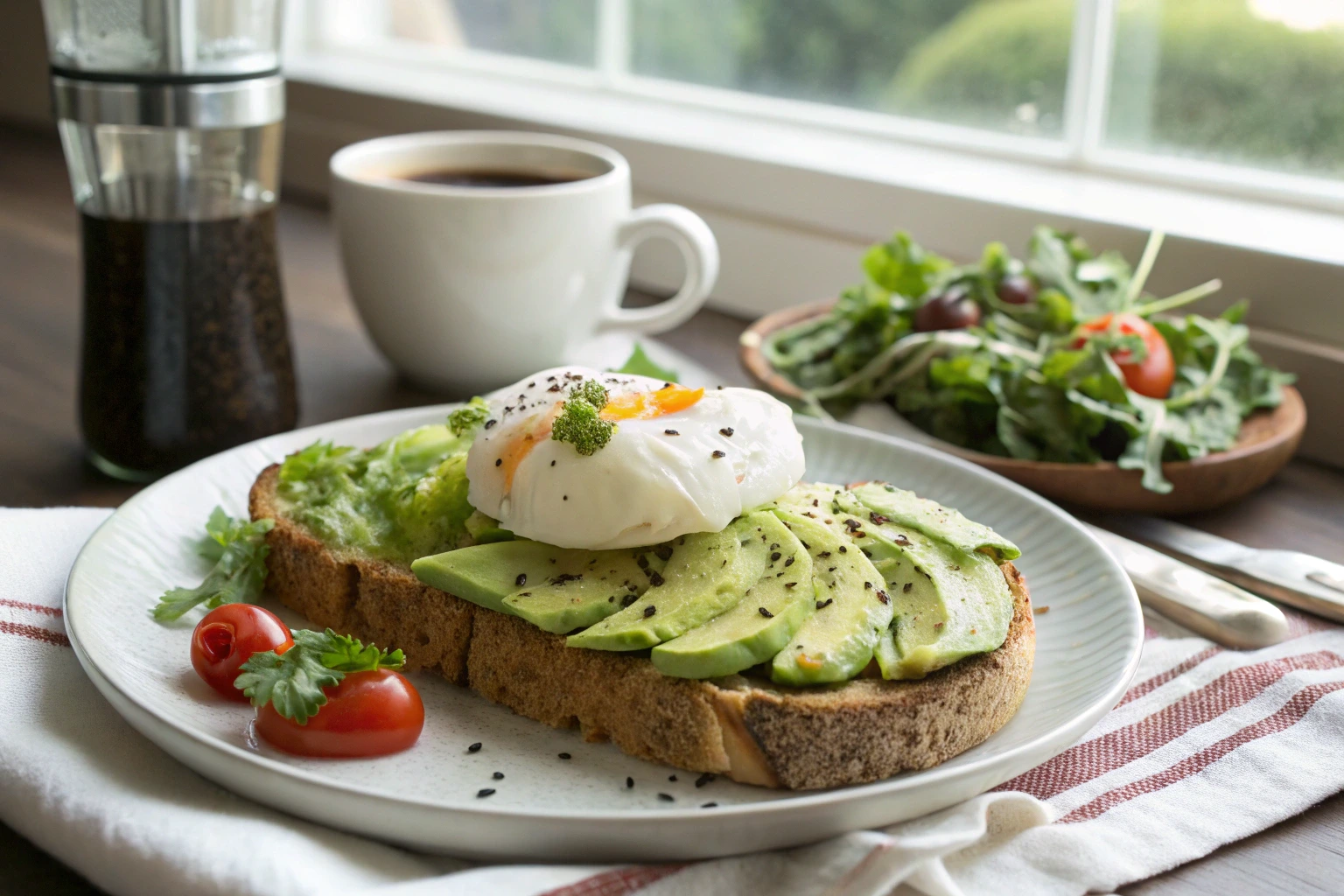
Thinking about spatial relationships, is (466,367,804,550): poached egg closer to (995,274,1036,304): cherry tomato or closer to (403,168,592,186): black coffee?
(403,168,592,186): black coffee

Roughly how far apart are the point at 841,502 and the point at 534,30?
145 inches

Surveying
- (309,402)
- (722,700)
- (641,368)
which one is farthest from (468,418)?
(309,402)

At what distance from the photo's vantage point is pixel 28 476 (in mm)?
2625

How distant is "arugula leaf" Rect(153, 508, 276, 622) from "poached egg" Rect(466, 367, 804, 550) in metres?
0.42

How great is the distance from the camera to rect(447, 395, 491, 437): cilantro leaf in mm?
2021

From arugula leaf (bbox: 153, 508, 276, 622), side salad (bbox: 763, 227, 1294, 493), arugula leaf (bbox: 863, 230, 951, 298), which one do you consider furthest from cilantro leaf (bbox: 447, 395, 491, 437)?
arugula leaf (bbox: 863, 230, 951, 298)

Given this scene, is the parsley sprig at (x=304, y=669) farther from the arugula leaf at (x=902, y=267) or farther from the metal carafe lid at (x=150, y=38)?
the arugula leaf at (x=902, y=267)

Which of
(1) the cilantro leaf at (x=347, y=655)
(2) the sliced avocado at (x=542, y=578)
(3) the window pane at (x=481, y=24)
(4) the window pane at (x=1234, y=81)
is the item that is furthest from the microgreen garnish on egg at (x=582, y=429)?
(3) the window pane at (x=481, y=24)

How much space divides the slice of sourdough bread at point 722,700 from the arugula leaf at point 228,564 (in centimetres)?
26

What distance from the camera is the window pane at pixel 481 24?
16.3 feet

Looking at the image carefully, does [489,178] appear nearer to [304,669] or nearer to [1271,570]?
[304,669]

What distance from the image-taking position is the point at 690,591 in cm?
167

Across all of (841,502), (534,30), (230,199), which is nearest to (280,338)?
(230,199)

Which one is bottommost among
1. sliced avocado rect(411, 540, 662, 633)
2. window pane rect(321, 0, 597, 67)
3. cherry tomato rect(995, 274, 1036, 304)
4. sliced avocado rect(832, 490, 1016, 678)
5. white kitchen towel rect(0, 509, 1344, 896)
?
white kitchen towel rect(0, 509, 1344, 896)
